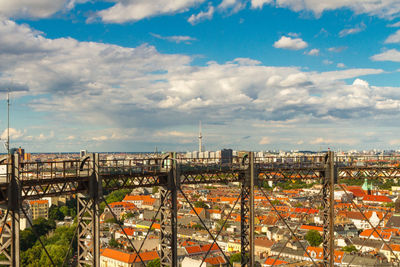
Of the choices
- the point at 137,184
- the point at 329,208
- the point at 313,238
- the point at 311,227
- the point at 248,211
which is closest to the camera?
the point at 137,184

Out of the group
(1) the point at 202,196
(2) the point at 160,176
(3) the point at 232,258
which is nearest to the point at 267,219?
(3) the point at 232,258

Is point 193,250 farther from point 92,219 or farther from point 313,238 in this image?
point 92,219

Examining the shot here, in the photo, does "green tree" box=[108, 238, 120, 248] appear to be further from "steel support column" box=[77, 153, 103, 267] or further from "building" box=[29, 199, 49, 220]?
"steel support column" box=[77, 153, 103, 267]

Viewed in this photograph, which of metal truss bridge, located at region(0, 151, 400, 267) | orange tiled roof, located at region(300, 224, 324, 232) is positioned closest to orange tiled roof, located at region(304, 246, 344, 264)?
orange tiled roof, located at region(300, 224, 324, 232)

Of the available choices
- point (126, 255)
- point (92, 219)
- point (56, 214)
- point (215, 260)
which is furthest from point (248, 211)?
point (56, 214)

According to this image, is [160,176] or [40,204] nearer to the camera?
[160,176]

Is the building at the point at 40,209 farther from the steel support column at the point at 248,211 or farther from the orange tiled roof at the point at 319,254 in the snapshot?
the steel support column at the point at 248,211

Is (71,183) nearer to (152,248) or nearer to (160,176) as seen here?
(160,176)
